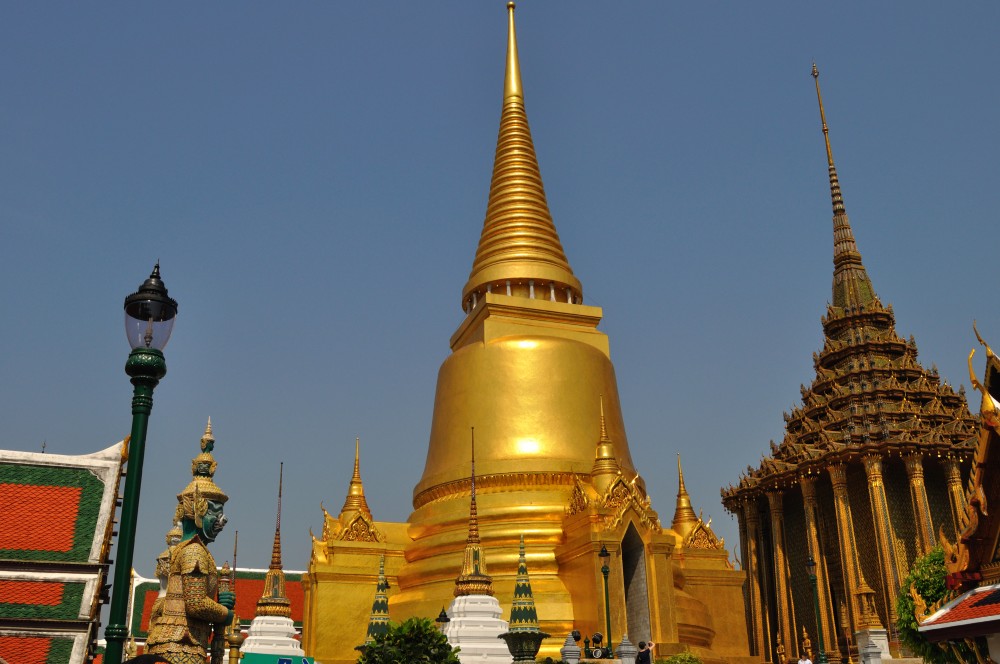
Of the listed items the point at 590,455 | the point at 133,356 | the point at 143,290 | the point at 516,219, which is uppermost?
the point at 516,219

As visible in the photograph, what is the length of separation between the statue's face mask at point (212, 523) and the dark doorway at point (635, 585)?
1166 cm

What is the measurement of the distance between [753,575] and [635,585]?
8.81 meters

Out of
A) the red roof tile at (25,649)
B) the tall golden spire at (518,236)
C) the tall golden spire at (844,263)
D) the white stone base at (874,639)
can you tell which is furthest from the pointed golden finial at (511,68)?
the red roof tile at (25,649)

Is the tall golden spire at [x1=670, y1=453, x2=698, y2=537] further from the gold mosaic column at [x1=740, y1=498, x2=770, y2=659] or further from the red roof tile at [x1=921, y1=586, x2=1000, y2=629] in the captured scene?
the red roof tile at [x1=921, y1=586, x2=1000, y2=629]

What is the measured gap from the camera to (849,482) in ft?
79.0

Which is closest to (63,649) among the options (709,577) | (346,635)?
(346,635)

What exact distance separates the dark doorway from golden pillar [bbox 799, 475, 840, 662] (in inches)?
263

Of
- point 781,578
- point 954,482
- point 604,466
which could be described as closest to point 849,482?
point 954,482

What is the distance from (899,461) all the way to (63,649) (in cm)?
1934

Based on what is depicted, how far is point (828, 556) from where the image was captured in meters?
24.4

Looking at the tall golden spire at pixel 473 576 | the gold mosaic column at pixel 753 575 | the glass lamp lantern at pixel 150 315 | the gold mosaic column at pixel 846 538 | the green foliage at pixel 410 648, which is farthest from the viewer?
the gold mosaic column at pixel 753 575

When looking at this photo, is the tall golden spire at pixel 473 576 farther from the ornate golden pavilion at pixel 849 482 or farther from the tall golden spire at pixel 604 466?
the ornate golden pavilion at pixel 849 482

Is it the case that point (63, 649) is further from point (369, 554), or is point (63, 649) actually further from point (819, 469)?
point (819, 469)

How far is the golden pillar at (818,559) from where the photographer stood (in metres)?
23.2
